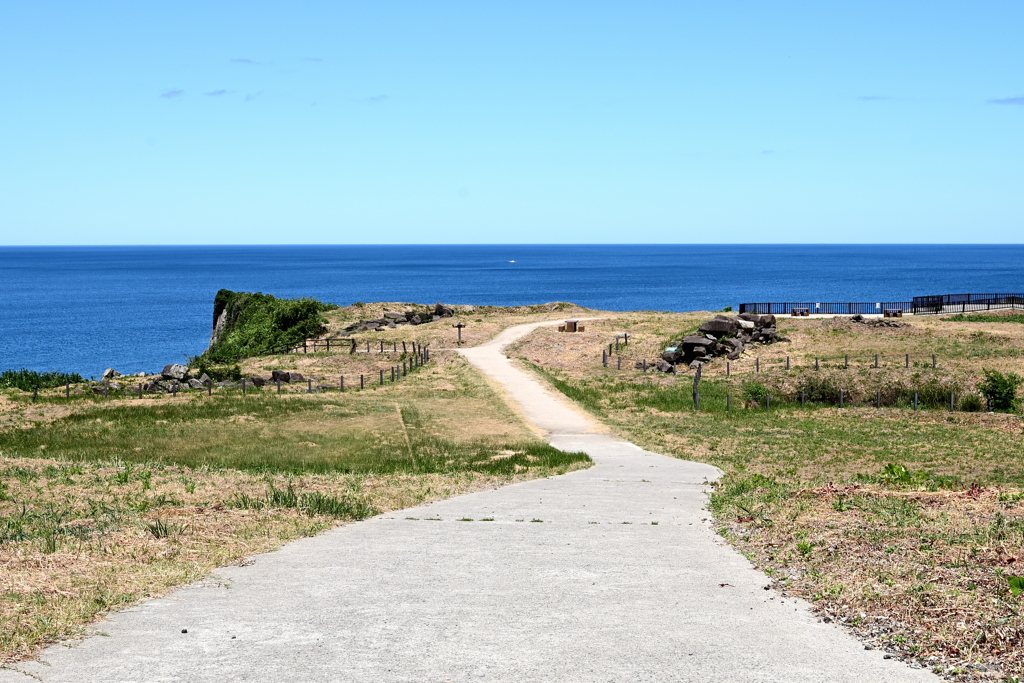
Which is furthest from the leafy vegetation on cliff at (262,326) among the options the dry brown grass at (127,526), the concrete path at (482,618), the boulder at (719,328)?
the concrete path at (482,618)

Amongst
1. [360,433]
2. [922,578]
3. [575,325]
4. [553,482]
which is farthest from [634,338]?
[922,578]

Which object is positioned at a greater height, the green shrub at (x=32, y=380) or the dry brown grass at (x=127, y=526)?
the dry brown grass at (x=127, y=526)

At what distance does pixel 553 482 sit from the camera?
76.7 feet

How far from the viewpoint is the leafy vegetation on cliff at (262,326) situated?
75.9m

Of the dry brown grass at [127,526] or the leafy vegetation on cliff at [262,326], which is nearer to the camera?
the dry brown grass at [127,526]

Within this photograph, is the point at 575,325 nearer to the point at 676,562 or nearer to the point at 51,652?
the point at 676,562

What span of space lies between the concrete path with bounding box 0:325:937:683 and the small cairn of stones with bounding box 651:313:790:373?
37994mm

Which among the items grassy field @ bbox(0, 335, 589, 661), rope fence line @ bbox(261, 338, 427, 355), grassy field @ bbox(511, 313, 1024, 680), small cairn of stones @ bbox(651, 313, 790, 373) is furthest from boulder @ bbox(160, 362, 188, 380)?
small cairn of stones @ bbox(651, 313, 790, 373)

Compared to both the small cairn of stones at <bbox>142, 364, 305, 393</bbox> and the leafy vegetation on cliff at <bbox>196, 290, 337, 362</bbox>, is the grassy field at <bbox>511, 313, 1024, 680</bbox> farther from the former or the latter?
the leafy vegetation on cliff at <bbox>196, 290, 337, 362</bbox>

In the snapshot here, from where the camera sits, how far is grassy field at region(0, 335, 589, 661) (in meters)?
12.6

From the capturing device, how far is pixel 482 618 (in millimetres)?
11195

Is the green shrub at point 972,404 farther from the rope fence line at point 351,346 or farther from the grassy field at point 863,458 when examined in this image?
the rope fence line at point 351,346

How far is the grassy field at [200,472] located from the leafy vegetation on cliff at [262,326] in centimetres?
2507

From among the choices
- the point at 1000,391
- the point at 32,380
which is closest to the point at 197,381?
the point at 32,380
